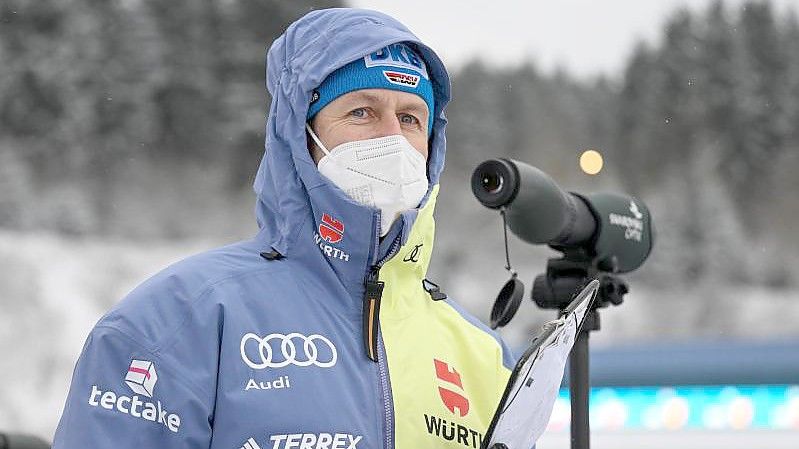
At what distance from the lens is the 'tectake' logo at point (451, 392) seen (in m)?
1.56

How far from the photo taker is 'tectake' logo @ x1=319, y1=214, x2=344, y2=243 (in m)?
1.53

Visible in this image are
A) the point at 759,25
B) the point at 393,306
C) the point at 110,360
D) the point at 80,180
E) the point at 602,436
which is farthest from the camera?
the point at 80,180

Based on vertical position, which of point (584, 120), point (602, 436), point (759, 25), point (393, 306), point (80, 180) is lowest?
point (602, 436)

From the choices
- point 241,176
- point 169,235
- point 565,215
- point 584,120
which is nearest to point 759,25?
point 584,120

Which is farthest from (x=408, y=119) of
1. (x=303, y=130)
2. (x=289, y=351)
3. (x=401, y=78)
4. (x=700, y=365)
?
(x=700, y=365)

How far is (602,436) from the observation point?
11.0 ft

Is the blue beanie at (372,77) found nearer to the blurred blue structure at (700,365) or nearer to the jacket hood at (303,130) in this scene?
the jacket hood at (303,130)

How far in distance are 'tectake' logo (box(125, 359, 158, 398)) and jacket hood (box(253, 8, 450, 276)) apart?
0.29 m

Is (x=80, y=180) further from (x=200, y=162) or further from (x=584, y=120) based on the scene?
(x=584, y=120)

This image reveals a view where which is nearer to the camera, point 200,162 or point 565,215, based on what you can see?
point 565,215

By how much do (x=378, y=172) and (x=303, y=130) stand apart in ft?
0.40

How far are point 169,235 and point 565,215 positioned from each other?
11028 millimetres

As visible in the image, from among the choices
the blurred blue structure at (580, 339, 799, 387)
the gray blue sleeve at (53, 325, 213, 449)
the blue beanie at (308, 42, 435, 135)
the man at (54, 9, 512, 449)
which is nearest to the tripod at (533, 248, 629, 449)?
the man at (54, 9, 512, 449)

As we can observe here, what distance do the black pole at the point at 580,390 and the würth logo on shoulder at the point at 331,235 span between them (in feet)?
1.21
